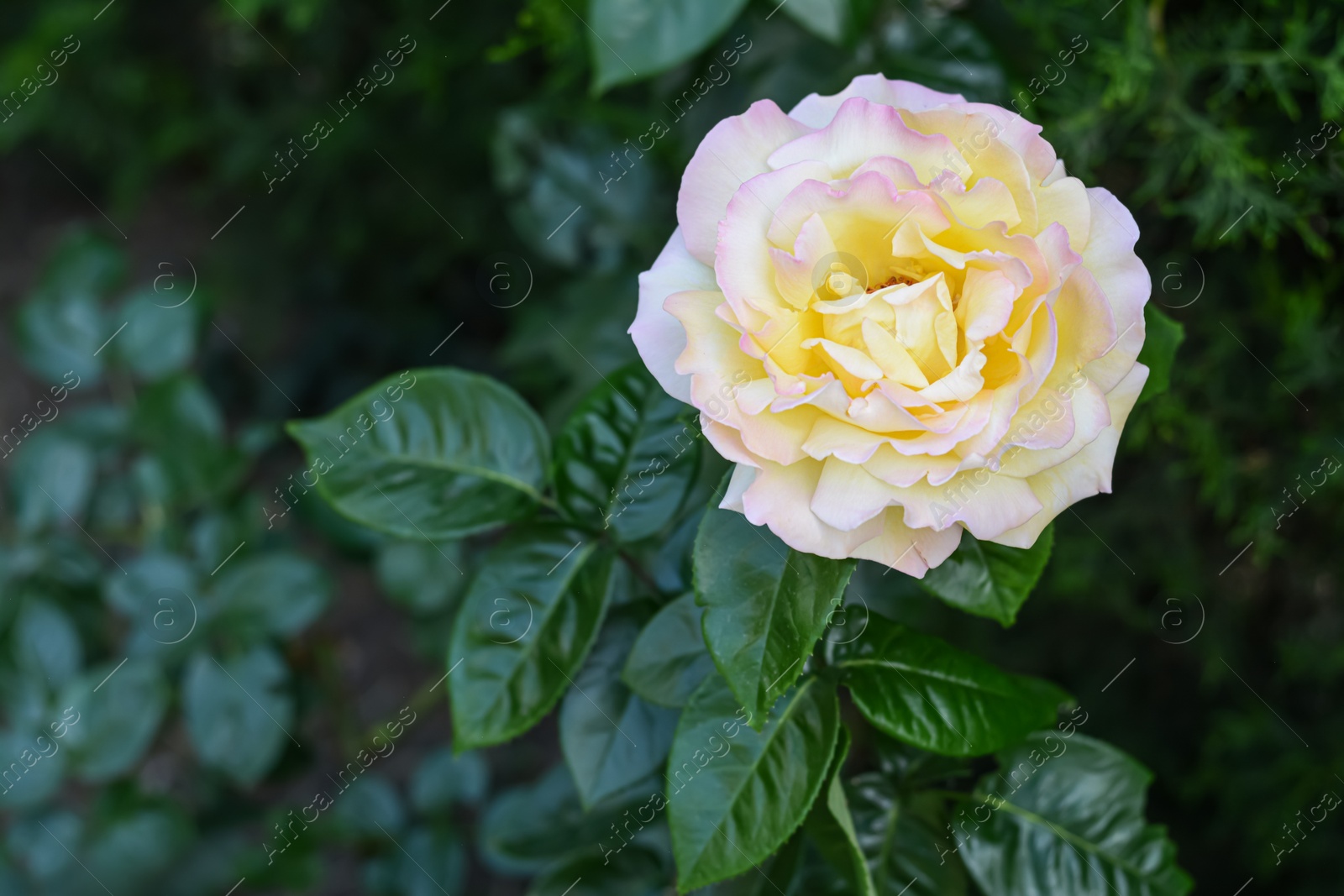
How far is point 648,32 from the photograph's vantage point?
766 millimetres

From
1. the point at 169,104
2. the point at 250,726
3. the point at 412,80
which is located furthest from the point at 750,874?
the point at 169,104

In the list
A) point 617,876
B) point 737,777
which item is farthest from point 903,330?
point 617,876

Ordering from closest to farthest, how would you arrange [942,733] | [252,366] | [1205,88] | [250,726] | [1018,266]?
[1018,266], [942,733], [1205,88], [250,726], [252,366]

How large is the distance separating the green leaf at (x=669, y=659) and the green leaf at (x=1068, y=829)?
0.77 feet

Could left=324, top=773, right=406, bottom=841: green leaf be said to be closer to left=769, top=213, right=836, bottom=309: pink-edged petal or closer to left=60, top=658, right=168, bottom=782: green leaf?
left=60, top=658, right=168, bottom=782: green leaf

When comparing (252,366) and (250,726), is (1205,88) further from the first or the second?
(252,366)

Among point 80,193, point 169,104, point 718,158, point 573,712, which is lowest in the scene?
point 573,712

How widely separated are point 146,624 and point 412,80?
972 millimetres

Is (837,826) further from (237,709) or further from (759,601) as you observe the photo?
(237,709)

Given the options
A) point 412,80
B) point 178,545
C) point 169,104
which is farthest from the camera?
point 169,104

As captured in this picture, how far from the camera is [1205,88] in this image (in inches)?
35.9

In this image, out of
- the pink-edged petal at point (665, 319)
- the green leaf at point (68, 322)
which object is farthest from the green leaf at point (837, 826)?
the green leaf at point (68, 322)

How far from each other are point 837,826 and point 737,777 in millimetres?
89

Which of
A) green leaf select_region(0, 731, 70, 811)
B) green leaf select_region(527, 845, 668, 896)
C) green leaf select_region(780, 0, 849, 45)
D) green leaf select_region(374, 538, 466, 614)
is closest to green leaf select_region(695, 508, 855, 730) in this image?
green leaf select_region(527, 845, 668, 896)
